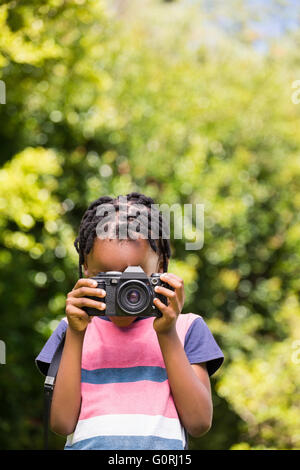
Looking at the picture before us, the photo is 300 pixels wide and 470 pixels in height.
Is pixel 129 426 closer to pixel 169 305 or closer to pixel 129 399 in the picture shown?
pixel 129 399

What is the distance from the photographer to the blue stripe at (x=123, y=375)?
1434 mm

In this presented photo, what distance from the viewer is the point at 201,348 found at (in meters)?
1.48

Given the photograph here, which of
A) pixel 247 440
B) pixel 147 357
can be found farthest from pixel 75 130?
pixel 147 357

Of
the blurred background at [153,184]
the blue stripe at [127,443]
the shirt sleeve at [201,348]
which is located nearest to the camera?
the blue stripe at [127,443]

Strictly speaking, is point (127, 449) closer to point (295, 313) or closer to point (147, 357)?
point (147, 357)

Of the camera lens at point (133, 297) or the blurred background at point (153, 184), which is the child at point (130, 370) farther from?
the blurred background at point (153, 184)

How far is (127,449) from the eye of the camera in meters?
1.35

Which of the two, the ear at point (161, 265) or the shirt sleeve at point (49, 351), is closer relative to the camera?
the shirt sleeve at point (49, 351)

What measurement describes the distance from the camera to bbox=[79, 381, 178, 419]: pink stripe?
0.60 feet

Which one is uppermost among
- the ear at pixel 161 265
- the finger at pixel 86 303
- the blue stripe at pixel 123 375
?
the ear at pixel 161 265

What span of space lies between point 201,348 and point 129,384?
0.68ft

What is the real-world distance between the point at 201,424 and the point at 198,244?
4987 mm

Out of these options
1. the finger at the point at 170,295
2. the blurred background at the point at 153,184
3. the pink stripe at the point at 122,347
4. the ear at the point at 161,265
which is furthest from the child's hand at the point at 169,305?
the blurred background at the point at 153,184
